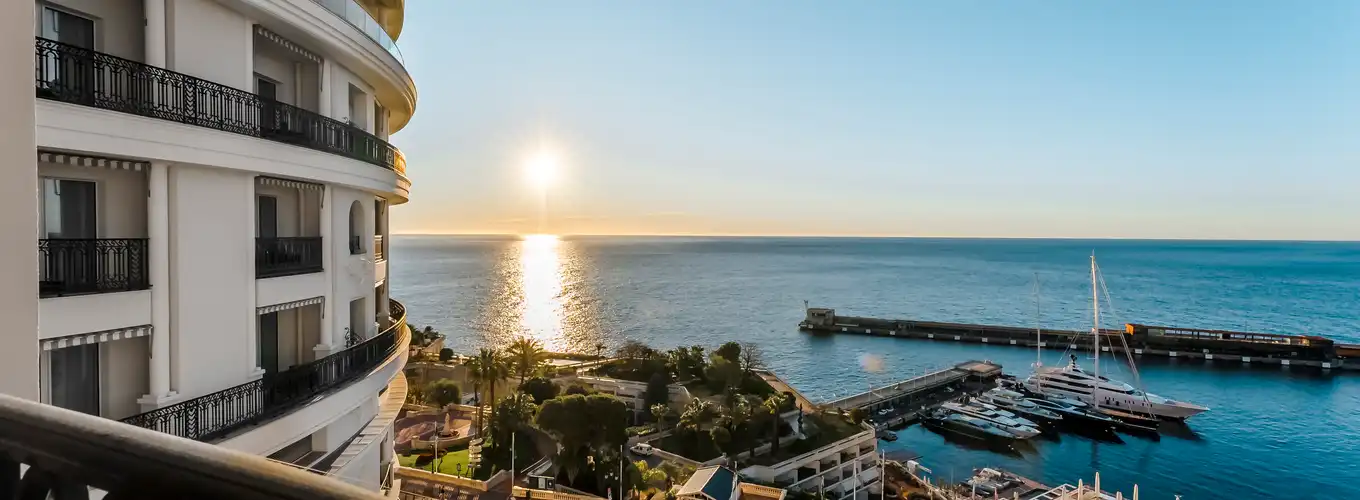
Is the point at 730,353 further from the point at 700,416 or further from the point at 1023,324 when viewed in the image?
the point at 1023,324

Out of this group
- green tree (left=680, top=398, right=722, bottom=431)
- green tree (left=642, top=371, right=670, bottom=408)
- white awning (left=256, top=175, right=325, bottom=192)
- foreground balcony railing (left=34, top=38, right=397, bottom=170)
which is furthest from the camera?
green tree (left=642, top=371, right=670, bottom=408)

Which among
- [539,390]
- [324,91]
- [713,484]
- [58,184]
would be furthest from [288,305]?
[539,390]

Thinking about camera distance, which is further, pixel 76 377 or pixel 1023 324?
pixel 1023 324

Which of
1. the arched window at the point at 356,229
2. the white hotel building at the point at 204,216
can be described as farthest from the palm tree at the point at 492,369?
the white hotel building at the point at 204,216

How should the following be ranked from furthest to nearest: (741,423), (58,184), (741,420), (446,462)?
(741,423) → (741,420) → (446,462) → (58,184)

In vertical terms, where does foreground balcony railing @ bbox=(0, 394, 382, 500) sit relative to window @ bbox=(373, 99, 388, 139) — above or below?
below

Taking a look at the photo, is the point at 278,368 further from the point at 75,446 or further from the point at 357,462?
the point at 75,446

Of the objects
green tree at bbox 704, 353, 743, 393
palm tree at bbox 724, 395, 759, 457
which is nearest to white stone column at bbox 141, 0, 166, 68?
palm tree at bbox 724, 395, 759, 457

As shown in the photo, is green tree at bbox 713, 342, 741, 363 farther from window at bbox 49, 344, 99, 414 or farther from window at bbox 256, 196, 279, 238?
window at bbox 49, 344, 99, 414
